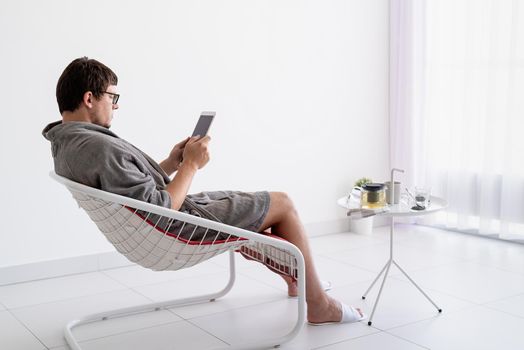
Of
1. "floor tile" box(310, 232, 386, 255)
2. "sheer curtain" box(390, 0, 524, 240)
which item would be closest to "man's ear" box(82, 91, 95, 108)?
"floor tile" box(310, 232, 386, 255)

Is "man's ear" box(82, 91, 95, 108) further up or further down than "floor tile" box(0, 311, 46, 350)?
further up

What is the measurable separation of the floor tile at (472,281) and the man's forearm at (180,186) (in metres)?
1.40

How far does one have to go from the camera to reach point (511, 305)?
9.30 feet

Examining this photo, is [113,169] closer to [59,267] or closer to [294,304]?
[294,304]

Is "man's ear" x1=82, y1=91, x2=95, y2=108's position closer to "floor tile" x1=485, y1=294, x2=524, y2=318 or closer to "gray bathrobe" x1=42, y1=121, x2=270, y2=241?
"gray bathrobe" x1=42, y1=121, x2=270, y2=241

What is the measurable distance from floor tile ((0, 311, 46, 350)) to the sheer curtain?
2718 millimetres

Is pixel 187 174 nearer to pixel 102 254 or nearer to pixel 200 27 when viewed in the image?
pixel 102 254

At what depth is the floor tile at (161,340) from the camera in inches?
96.3

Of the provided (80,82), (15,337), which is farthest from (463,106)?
(15,337)

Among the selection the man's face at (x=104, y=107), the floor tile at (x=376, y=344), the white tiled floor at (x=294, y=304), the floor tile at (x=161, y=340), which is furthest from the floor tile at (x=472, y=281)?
the man's face at (x=104, y=107)

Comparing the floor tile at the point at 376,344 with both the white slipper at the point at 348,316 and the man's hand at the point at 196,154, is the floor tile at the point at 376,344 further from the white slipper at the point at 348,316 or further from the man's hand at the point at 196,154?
the man's hand at the point at 196,154

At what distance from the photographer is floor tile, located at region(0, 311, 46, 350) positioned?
2469 mm

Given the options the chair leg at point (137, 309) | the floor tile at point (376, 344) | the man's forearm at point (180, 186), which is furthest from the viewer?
the chair leg at point (137, 309)

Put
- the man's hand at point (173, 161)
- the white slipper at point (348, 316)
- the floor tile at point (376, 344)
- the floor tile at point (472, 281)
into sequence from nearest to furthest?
1. the floor tile at point (376, 344)
2. the white slipper at point (348, 316)
3. the man's hand at point (173, 161)
4. the floor tile at point (472, 281)
